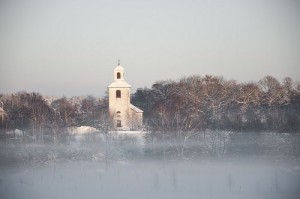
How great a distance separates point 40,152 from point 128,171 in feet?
19.8

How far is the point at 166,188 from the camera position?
2662 cm

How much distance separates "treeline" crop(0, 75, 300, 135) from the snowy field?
6.33 feet

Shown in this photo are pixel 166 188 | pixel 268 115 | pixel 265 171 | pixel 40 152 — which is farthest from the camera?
pixel 268 115

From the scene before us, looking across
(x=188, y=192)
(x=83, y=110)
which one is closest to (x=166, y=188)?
(x=188, y=192)

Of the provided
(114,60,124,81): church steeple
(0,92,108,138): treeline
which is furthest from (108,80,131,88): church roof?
(0,92,108,138): treeline

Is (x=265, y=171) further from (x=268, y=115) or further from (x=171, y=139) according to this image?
(x=268, y=115)

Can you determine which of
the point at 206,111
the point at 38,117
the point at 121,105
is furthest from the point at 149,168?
the point at 121,105

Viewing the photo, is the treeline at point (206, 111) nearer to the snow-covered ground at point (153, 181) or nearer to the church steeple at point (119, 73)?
the church steeple at point (119, 73)

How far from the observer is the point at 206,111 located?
40.3 meters

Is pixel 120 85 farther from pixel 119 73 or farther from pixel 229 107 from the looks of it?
pixel 229 107

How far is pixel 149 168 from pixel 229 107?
11.5 meters

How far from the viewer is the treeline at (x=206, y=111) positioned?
37.9m

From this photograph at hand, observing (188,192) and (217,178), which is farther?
(217,178)

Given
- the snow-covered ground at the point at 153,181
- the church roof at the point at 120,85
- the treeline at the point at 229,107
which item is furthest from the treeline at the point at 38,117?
the snow-covered ground at the point at 153,181
